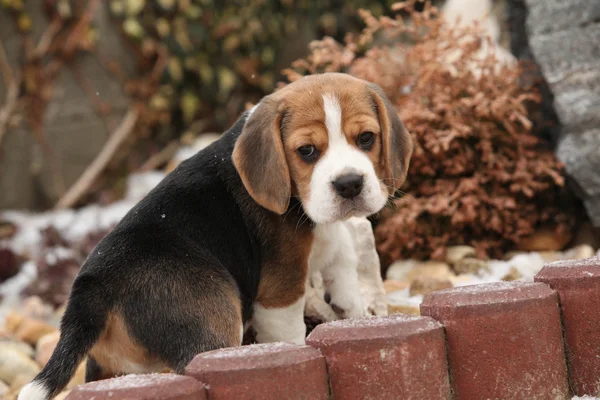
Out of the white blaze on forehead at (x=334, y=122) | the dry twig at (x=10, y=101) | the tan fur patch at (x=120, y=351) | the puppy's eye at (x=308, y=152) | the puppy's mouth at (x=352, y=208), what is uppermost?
the dry twig at (x=10, y=101)

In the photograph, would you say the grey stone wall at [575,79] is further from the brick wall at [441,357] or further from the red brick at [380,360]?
the red brick at [380,360]

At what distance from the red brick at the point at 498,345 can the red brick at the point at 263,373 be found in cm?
48

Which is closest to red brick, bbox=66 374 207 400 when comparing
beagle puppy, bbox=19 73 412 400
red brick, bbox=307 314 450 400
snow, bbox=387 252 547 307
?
red brick, bbox=307 314 450 400

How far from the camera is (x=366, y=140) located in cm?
337

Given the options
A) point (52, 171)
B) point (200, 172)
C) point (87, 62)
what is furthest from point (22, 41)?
point (200, 172)

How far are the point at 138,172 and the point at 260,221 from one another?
20.3 ft

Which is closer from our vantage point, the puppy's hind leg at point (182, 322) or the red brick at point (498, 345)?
the red brick at point (498, 345)

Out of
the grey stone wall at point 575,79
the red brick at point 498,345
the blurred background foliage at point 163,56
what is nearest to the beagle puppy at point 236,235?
the red brick at point 498,345

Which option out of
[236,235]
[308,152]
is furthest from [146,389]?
[308,152]

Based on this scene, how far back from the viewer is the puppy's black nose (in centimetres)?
316

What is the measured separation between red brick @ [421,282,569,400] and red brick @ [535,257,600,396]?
0.14m

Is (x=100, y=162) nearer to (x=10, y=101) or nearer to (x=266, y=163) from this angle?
(x=10, y=101)

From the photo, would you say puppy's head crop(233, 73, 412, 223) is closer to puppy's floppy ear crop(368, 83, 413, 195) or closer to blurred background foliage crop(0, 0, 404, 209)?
puppy's floppy ear crop(368, 83, 413, 195)

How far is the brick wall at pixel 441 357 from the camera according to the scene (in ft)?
7.59
